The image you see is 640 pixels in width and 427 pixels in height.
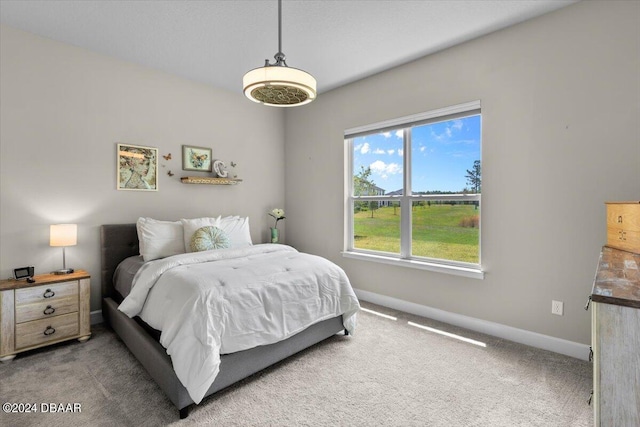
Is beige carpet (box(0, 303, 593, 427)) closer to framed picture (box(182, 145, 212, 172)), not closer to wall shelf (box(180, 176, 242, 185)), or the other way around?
wall shelf (box(180, 176, 242, 185))

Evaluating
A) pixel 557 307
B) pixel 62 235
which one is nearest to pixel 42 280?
pixel 62 235

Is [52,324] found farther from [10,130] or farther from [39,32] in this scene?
[39,32]

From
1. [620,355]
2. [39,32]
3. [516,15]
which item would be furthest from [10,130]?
[516,15]

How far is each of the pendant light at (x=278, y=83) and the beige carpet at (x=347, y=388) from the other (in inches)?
78.0

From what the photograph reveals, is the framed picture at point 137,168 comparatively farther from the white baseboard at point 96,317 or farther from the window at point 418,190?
the window at point 418,190

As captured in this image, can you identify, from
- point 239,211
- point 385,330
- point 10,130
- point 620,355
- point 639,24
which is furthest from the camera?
point 239,211

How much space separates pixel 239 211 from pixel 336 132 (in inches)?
70.0

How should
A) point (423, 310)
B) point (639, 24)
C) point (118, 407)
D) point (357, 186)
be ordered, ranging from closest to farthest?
1. point (118, 407)
2. point (639, 24)
3. point (423, 310)
4. point (357, 186)

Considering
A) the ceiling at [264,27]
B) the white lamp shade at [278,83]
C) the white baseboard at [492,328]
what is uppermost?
the ceiling at [264,27]

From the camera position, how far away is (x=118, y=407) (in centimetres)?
181

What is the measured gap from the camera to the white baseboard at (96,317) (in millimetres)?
3070

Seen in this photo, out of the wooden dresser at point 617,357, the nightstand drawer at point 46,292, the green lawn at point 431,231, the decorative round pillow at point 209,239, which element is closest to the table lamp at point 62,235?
the nightstand drawer at point 46,292

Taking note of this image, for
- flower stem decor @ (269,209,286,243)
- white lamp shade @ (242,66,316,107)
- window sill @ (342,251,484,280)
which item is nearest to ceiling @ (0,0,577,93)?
white lamp shade @ (242,66,316,107)

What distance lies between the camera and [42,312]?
8.13 ft
